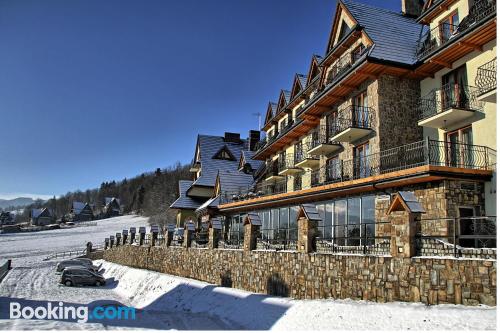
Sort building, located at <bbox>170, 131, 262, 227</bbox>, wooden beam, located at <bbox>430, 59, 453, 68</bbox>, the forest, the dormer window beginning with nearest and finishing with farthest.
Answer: wooden beam, located at <bbox>430, 59, 453, 68</bbox>, building, located at <bbox>170, 131, 262, 227</bbox>, the dormer window, the forest

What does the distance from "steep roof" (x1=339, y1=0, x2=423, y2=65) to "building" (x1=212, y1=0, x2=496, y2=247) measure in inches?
2.8

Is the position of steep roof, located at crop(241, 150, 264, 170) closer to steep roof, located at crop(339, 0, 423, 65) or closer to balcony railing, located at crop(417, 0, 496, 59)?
steep roof, located at crop(339, 0, 423, 65)

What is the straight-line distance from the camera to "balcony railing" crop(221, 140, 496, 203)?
50.5ft

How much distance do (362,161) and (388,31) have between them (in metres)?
7.05

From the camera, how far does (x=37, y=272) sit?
3562 cm

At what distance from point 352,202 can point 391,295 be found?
26.0ft

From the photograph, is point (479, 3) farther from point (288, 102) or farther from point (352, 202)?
point (288, 102)

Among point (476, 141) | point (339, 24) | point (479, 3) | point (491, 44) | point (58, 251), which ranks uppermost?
point (339, 24)

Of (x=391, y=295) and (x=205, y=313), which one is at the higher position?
(x=391, y=295)

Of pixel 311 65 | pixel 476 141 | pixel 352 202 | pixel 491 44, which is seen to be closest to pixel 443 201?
pixel 476 141

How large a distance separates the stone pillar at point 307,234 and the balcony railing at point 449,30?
9272 mm

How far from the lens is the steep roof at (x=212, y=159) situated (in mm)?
42406

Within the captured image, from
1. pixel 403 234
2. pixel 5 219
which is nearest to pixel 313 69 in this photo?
pixel 403 234

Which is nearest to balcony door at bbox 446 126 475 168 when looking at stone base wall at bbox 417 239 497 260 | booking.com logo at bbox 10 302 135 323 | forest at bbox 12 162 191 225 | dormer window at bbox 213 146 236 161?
stone base wall at bbox 417 239 497 260
